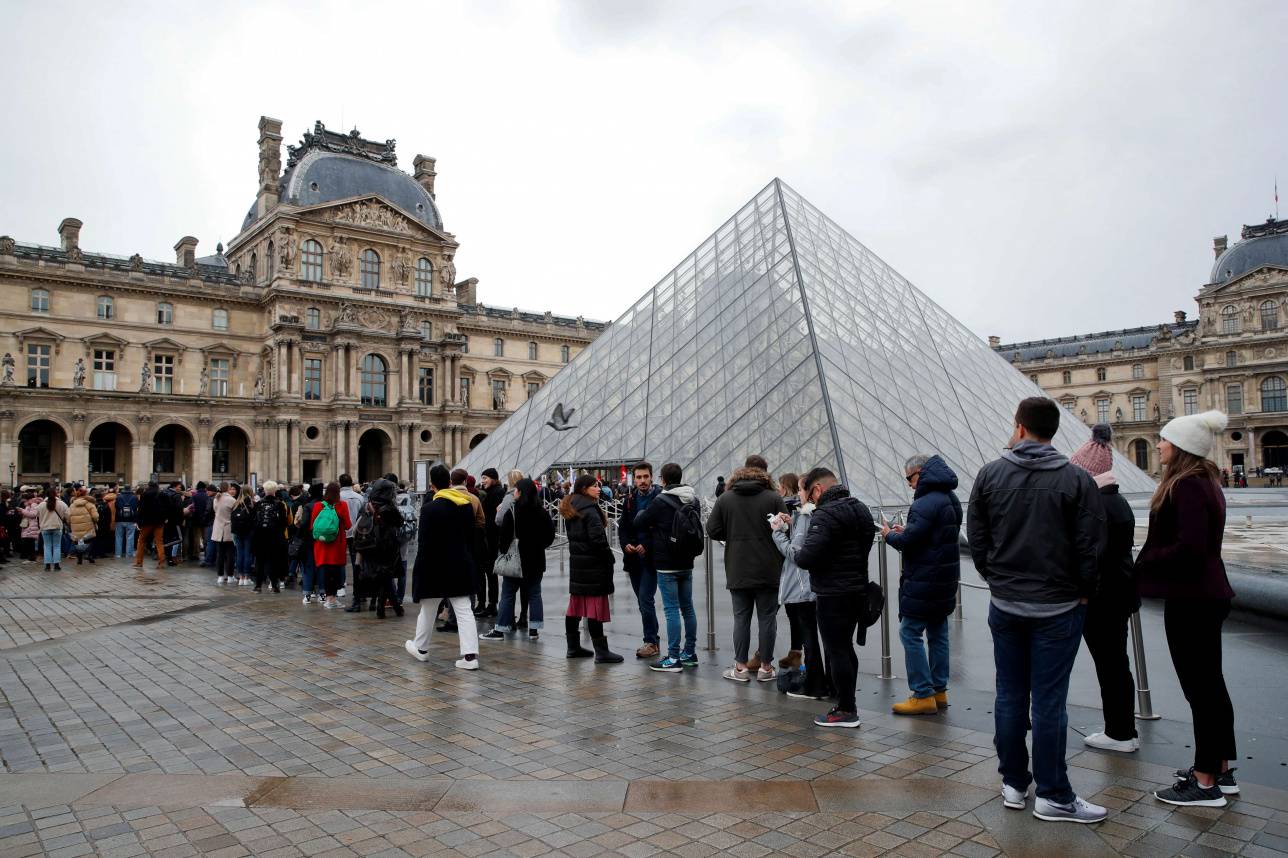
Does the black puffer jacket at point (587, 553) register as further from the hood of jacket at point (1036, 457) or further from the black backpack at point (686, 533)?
the hood of jacket at point (1036, 457)

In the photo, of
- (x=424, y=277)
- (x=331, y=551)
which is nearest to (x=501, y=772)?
(x=331, y=551)

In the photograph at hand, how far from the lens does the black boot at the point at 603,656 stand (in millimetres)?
6195

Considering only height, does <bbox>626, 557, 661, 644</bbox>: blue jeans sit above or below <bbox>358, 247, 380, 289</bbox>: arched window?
below

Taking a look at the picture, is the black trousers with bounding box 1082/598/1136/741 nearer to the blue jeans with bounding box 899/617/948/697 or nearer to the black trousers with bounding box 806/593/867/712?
the blue jeans with bounding box 899/617/948/697

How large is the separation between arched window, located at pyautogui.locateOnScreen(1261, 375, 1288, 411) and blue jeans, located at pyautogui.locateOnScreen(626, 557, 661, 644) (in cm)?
6174

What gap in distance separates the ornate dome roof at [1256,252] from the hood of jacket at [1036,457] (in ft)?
211

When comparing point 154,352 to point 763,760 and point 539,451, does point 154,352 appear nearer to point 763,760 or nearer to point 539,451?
point 539,451

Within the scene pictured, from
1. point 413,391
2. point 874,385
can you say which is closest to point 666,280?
point 874,385

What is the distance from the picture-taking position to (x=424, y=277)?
47.1 meters

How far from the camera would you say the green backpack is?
9148mm

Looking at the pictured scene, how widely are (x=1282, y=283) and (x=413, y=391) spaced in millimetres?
52783

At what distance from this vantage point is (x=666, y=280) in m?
21.4

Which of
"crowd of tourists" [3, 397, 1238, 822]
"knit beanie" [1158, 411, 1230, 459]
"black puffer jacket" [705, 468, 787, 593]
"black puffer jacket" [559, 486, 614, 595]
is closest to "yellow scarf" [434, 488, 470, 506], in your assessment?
"crowd of tourists" [3, 397, 1238, 822]

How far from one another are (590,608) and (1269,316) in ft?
208
